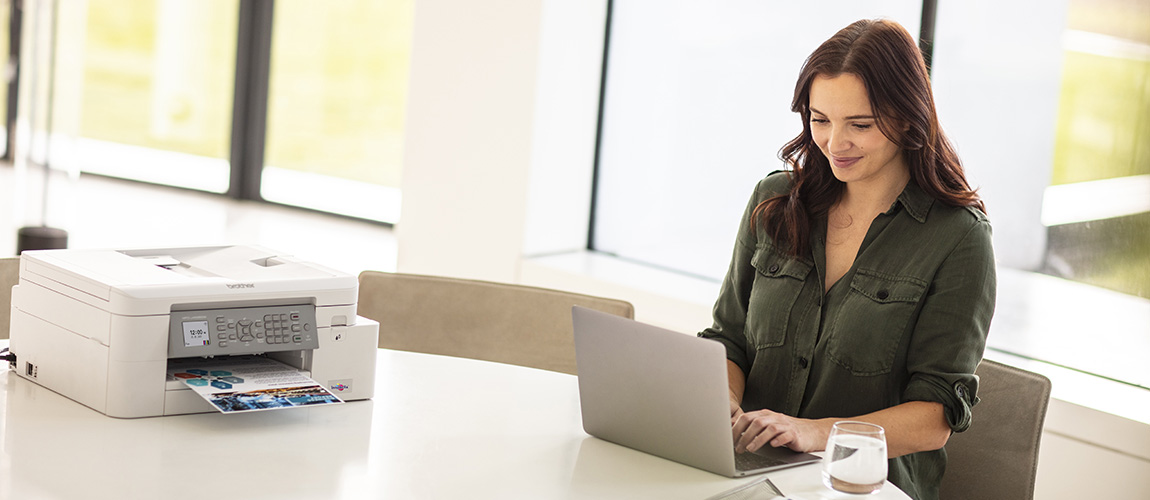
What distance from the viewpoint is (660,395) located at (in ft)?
5.38

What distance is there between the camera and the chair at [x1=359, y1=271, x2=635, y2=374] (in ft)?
8.41

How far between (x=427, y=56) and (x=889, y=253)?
8.52 feet

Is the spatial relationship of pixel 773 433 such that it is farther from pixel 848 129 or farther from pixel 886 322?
pixel 848 129

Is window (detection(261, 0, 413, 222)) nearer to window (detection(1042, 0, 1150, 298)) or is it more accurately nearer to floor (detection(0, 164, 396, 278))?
floor (detection(0, 164, 396, 278))

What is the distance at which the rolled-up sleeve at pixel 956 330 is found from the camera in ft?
6.19

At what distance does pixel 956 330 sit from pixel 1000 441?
0.31 m

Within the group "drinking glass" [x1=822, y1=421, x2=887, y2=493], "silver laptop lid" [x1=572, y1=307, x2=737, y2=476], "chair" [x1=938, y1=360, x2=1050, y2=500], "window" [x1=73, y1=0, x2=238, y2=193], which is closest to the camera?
"drinking glass" [x1=822, y1=421, x2=887, y2=493]

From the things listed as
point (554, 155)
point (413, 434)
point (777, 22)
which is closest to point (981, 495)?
point (413, 434)

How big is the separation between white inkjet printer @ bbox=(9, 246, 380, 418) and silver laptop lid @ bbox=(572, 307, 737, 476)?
1.35 ft

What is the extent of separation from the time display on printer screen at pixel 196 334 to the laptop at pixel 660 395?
0.55m

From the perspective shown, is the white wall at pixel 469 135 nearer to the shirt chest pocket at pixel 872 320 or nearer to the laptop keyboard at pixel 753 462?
the shirt chest pocket at pixel 872 320

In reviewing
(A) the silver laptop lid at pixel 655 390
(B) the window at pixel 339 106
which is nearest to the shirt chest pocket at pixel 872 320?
(A) the silver laptop lid at pixel 655 390

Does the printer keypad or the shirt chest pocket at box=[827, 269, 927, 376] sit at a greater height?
the shirt chest pocket at box=[827, 269, 927, 376]

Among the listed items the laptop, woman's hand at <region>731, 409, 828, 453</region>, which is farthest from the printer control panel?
woman's hand at <region>731, 409, 828, 453</region>
